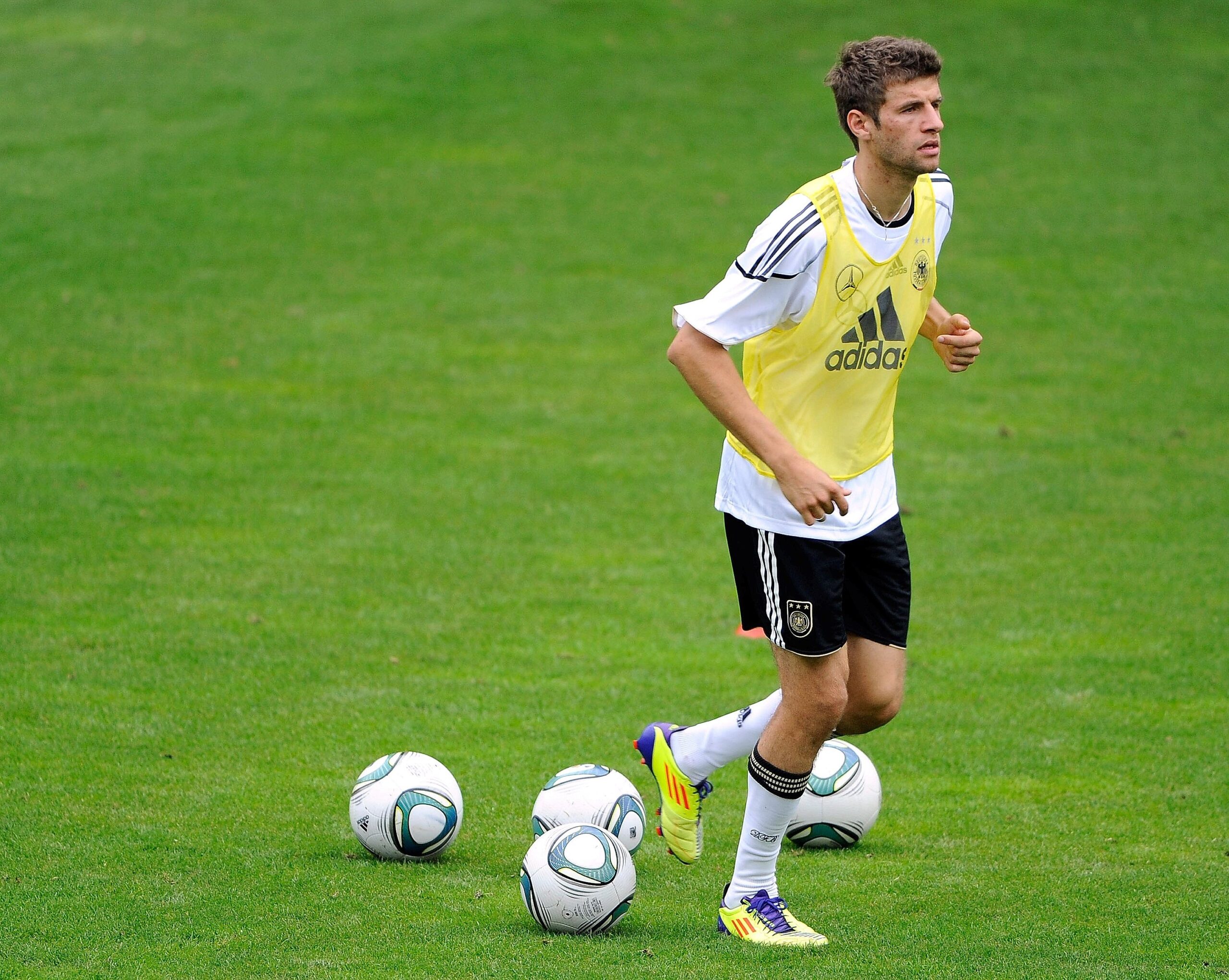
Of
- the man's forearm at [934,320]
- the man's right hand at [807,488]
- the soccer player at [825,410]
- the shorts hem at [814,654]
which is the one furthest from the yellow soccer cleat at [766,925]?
the man's forearm at [934,320]

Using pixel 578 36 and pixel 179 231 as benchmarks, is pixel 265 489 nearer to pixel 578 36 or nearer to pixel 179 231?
pixel 179 231

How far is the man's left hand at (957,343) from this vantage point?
5.31 metres

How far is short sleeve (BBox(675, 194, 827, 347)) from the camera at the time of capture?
4.75 metres

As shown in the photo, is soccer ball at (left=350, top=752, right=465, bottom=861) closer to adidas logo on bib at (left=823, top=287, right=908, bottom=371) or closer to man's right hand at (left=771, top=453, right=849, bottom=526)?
man's right hand at (left=771, top=453, right=849, bottom=526)

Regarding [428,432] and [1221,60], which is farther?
[1221,60]

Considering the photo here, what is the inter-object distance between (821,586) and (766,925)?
116 centimetres

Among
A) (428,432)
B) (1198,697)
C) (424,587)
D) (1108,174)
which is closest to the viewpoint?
(1198,697)

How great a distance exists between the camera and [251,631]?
29.0 feet

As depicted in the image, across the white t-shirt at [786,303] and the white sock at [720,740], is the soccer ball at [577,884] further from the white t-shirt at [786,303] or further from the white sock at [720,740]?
the white t-shirt at [786,303]

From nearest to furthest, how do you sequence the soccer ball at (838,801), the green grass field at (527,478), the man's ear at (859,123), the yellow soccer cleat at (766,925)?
1. the man's ear at (859,123)
2. the yellow soccer cleat at (766,925)
3. the green grass field at (527,478)
4. the soccer ball at (838,801)

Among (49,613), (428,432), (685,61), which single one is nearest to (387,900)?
(49,613)

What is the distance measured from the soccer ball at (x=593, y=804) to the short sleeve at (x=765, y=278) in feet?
6.38

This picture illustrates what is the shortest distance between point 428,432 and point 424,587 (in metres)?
3.66

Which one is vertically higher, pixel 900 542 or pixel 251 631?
pixel 900 542
